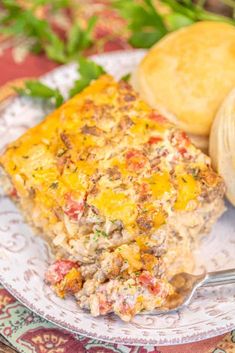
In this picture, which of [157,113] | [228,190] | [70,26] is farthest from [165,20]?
[228,190]

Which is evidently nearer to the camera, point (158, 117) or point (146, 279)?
point (146, 279)

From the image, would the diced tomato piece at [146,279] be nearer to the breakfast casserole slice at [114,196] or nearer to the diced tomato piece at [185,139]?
the breakfast casserole slice at [114,196]

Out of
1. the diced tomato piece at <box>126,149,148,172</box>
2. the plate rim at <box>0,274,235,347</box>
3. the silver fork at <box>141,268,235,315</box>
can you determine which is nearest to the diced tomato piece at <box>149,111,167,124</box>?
the diced tomato piece at <box>126,149,148,172</box>

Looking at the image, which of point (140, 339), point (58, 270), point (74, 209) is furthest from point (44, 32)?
point (140, 339)

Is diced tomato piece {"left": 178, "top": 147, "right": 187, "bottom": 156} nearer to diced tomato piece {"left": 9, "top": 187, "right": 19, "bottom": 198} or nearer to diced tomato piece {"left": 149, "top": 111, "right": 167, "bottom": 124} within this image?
diced tomato piece {"left": 149, "top": 111, "right": 167, "bottom": 124}

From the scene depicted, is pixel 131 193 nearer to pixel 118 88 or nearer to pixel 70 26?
pixel 118 88

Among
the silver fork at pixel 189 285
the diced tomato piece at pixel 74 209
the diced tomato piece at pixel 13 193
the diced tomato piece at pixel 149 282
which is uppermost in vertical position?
the diced tomato piece at pixel 74 209

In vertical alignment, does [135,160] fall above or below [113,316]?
above

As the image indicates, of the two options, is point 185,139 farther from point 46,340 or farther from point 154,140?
point 46,340

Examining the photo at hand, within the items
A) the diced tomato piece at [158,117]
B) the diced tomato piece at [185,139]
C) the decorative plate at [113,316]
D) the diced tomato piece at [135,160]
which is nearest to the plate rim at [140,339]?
the decorative plate at [113,316]
